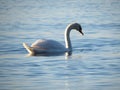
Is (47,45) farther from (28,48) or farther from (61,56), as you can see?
(61,56)

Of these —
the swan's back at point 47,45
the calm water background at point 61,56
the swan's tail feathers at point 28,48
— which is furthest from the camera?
the swan's back at point 47,45

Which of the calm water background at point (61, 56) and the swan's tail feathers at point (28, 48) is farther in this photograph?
the swan's tail feathers at point (28, 48)

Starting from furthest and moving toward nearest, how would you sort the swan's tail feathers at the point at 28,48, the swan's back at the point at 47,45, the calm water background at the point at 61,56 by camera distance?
the swan's back at the point at 47,45
the swan's tail feathers at the point at 28,48
the calm water background at the point at 61,56

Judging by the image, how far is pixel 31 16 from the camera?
3067 cm

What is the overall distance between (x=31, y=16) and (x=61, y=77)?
59.3 feet

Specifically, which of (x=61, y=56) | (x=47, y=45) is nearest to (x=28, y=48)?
(x=47, y=45)

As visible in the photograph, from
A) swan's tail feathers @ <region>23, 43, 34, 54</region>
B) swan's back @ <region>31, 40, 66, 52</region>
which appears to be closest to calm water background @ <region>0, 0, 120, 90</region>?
swan's tail feathers @ <region>23, 43, 34, 54</region>

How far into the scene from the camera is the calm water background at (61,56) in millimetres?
12172

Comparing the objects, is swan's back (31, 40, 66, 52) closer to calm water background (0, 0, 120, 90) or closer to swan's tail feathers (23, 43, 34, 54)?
swan's tail feathers (23, 43, 34, 54)

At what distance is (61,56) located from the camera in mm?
16609

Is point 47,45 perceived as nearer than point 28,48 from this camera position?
No

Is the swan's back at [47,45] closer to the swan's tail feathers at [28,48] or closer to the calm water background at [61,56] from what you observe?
the swan's tail feathers at [28,48]

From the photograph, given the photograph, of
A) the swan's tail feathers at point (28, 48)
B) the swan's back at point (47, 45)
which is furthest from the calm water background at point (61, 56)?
the swan's back at point (47, 45)

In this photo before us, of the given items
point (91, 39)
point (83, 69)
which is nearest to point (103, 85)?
point (83, 69)
